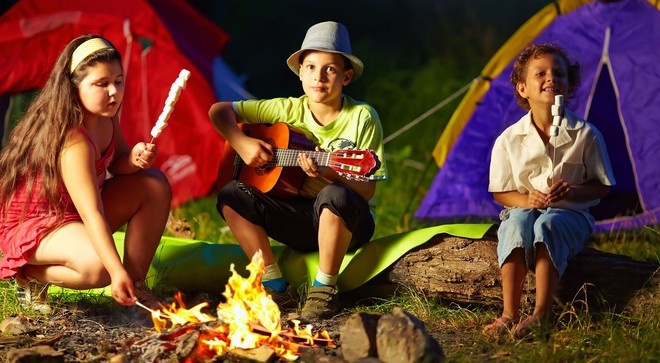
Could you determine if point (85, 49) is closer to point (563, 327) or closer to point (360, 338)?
point (360, 338)

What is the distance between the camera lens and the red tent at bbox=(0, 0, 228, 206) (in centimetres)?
643

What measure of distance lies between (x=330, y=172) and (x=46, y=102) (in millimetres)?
1121

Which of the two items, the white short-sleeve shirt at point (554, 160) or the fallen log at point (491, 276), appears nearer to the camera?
the fallen log at point (491, 276)

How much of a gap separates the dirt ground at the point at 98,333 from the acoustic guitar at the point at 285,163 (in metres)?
0.55

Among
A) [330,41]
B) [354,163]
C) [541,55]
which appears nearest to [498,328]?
[354,163]

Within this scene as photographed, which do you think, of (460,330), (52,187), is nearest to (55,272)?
(52,187)

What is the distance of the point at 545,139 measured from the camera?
12.8 feet

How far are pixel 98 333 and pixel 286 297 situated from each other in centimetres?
83

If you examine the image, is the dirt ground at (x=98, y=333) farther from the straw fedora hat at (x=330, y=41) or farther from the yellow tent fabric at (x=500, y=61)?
the yellow tent fabric at (x=500, y=61)

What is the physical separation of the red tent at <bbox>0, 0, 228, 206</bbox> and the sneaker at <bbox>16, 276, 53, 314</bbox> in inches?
97.4

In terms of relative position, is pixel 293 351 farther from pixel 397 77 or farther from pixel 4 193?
pixel 397 77

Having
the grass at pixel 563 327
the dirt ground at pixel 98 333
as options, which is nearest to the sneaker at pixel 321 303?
the dirt ground at pixel 98 333

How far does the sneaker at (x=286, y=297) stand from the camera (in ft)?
13.5

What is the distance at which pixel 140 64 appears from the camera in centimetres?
653
